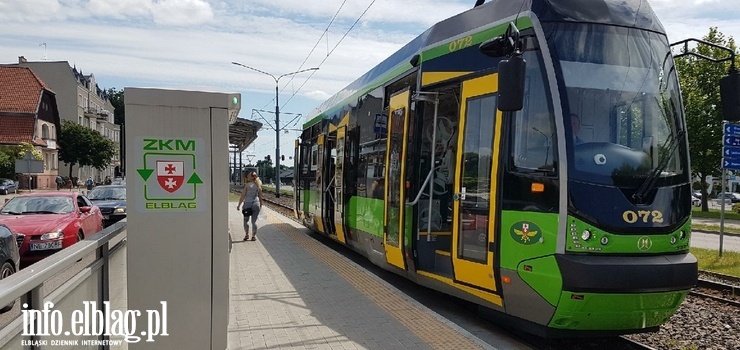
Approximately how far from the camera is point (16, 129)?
185ft

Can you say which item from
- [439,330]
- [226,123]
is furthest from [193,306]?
[439,330]

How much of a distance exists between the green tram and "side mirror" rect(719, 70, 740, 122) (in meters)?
0.48

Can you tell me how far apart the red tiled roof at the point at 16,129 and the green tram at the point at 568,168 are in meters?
58.6

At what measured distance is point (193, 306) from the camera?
4688mm

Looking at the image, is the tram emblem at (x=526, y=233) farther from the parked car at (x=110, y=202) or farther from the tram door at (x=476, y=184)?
the parked car at (x=110, y=202)

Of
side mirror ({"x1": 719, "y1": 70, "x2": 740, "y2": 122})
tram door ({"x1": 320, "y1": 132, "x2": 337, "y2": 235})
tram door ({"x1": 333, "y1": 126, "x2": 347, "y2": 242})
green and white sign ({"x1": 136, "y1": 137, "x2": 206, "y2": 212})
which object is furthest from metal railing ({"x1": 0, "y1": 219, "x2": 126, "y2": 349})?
tram door ({"x1": 320, "y1": 132, "x2": 337, "y2": 235})

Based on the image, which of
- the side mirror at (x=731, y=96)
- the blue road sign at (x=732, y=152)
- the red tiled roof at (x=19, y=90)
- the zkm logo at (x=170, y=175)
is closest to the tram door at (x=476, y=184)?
the side mirror at (x=731, y=96)

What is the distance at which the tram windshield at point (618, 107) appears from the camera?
5691 millimetres

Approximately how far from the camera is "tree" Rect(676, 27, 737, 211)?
122ft

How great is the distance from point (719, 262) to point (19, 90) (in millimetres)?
63013

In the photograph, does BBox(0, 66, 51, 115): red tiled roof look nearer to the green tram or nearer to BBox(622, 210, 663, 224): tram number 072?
the green tram

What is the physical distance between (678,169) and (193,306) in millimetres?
4788

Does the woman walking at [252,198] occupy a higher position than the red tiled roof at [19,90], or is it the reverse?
the red tiled roof at [19,90]

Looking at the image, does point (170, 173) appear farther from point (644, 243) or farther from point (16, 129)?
point (16, 129)
